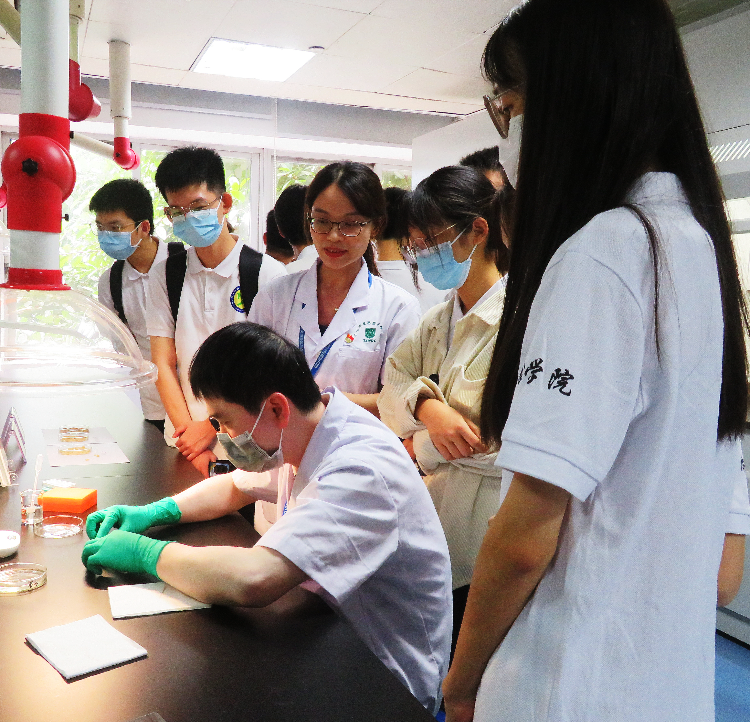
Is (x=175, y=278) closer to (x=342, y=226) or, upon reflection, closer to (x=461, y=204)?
(x=342, y=226)

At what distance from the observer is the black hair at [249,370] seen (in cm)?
137

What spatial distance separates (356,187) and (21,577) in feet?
4.48

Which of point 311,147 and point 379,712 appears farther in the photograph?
point 311,147

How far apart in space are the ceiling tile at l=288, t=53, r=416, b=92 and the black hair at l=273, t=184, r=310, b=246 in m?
1.90

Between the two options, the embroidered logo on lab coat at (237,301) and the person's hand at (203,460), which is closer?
the person's hand at (203,460)

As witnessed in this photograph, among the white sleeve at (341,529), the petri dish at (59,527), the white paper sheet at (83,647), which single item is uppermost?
the white sleeve at (341,529)

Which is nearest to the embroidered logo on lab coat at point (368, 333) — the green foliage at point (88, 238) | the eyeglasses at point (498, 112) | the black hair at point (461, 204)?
the black hair at point (461, 204)

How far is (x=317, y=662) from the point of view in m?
0.97

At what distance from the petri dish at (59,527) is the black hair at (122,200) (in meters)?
1.93

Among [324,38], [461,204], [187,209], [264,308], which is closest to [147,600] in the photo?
[461,204]

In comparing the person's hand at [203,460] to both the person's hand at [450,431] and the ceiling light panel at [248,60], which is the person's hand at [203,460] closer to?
the person's hand at [450,431]

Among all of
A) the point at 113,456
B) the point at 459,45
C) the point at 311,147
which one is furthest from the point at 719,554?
the point at 311,147

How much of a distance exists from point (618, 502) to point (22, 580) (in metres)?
0.99

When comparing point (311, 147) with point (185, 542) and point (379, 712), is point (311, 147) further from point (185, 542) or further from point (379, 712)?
point (379, 712)
